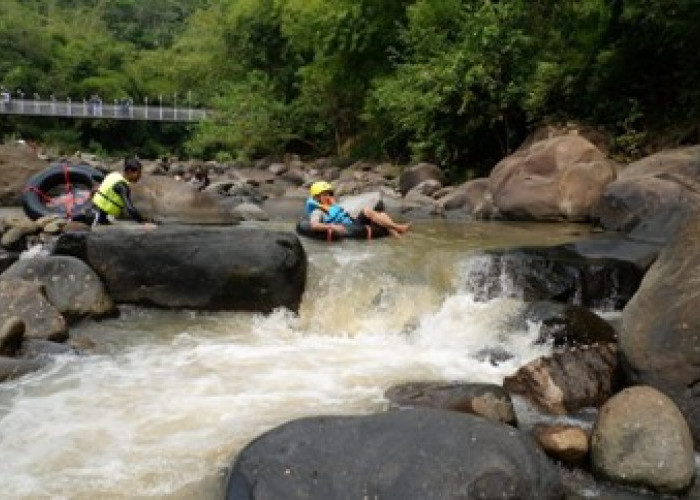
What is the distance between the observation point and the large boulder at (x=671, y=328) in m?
5.54

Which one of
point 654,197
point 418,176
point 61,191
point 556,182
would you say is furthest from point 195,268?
point 418,176

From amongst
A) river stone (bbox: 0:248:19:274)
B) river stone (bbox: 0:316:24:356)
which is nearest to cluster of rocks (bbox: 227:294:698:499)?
river stone (bbox: 0:316:24:356)

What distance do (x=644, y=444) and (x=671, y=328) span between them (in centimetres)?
125

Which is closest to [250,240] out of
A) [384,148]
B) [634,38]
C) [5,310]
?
[5,310]

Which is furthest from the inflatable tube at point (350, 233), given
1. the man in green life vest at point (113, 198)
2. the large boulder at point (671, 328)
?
the large boulder at point (671, 328)

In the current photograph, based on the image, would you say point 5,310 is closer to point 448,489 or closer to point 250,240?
point 250,240

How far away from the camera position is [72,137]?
46.1 m

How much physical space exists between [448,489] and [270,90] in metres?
24.7

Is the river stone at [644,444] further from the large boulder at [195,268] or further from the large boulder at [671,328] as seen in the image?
the large boulder at [195,268]

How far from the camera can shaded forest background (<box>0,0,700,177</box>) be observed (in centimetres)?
1425

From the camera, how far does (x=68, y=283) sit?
27.6 feet

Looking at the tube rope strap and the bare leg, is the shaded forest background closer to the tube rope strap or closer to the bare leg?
the bare leg

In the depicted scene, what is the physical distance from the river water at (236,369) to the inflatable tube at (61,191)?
13.3ft

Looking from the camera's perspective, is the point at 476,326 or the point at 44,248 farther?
the point at 44,248
